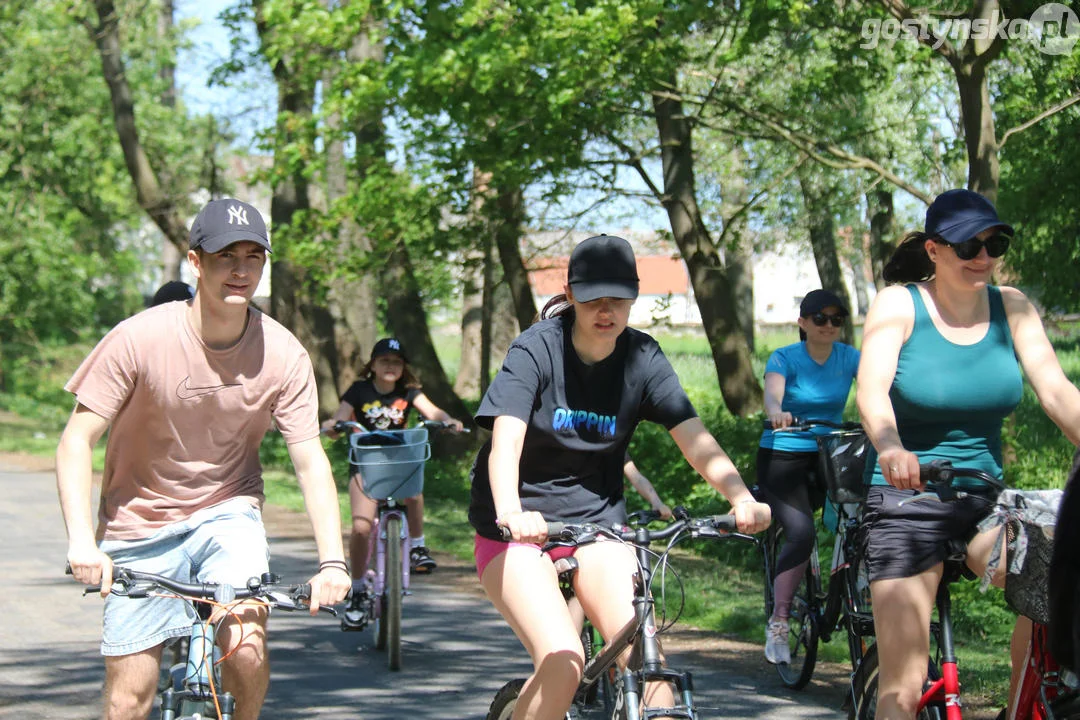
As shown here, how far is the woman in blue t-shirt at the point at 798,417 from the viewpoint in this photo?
7621 mm

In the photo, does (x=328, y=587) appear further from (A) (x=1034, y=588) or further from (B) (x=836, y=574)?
(B) (x=836, y=574)

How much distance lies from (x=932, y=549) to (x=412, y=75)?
1052 centimetres

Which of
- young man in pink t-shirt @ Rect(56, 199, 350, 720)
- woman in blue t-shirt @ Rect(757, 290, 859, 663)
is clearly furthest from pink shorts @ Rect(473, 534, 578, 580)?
woman in blue t-shirt @ Rect(757, 290, 859, 663)

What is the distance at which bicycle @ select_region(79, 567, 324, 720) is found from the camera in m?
3.92

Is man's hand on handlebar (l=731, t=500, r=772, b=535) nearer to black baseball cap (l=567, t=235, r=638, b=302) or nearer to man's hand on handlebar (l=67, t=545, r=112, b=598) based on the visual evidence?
black baseball cap (l=567, t=235, r=638, b=302)

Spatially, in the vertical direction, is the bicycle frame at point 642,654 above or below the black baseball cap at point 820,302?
below

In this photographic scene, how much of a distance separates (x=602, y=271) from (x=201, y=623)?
161cm

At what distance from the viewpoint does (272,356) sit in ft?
14.7

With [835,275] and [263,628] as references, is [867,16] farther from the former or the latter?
[835,275]

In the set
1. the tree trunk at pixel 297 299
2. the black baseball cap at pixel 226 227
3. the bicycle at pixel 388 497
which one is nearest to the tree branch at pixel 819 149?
the bicycle at pixel 388 497

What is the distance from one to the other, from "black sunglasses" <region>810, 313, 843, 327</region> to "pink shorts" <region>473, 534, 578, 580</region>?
3603 millimetres

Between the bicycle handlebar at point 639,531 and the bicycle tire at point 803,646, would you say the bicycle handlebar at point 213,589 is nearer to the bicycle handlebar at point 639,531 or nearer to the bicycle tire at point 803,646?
the bicycle handlebar at point 639,531

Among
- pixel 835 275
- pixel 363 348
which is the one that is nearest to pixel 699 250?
pixel 363 348

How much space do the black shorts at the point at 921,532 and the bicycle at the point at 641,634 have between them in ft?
1.51
